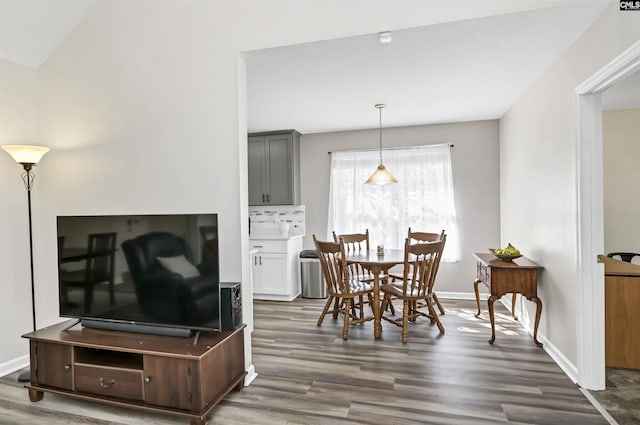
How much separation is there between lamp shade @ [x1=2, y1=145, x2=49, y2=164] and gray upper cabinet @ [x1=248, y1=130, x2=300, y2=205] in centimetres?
287

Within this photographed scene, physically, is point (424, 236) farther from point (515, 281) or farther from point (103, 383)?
point (103, 383)

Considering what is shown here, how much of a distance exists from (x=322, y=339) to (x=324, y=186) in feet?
8.52

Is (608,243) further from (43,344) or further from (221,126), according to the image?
(43,344)

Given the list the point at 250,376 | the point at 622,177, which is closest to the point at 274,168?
the point at 250,376

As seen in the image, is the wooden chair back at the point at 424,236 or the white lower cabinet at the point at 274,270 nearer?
the wooden chair back at the point at 424,236

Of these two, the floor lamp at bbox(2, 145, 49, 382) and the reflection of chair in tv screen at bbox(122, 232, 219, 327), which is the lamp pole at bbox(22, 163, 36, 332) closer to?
the floor lamp at bbox(2, 145, 49, 382)

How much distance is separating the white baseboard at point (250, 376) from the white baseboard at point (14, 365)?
2.02 meters

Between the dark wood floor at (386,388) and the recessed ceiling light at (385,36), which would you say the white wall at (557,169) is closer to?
the dark wood floor at (386,388)

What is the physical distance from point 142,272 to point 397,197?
11.8 feet

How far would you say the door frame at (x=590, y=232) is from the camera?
2.35m

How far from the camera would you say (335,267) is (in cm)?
348

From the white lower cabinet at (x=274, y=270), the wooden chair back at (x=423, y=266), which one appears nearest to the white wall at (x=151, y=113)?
the wooden chair back at (x=423, y=266)

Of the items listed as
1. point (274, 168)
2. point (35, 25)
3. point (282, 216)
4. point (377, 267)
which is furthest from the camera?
point (282, 216)

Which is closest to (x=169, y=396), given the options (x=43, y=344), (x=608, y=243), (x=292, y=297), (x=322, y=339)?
(x=43, y=344)
